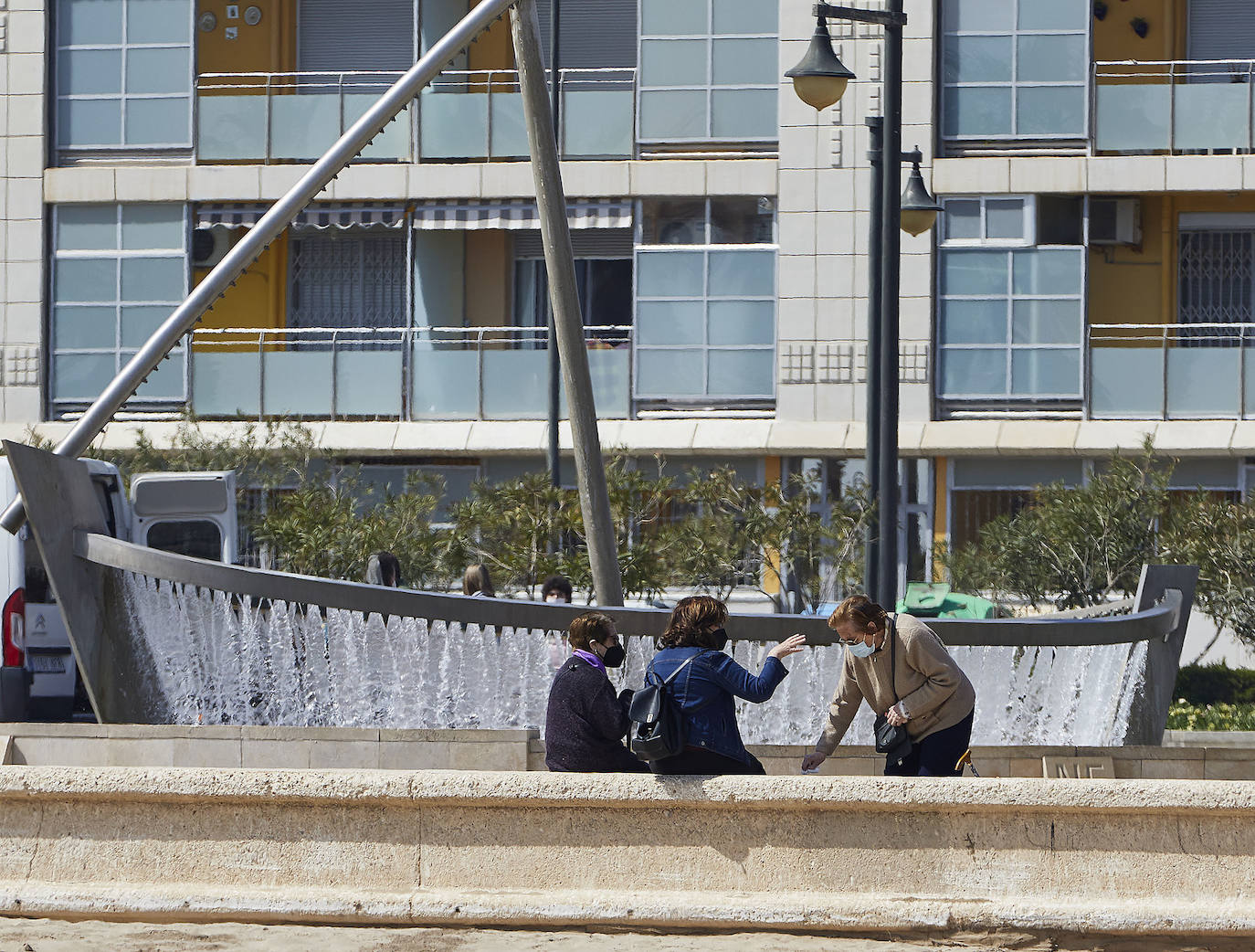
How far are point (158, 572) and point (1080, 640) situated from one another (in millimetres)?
5286

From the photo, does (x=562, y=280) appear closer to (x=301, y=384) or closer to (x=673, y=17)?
(x=673, y=17)

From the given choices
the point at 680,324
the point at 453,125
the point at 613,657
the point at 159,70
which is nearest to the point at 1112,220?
the point at 680,324

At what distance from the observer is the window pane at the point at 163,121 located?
87.6 ft

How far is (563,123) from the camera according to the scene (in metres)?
26.1

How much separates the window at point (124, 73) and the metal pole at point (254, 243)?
622 inches

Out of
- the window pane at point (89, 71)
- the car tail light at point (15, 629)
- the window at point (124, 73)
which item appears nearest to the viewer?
the car tail light at point (15, 629)

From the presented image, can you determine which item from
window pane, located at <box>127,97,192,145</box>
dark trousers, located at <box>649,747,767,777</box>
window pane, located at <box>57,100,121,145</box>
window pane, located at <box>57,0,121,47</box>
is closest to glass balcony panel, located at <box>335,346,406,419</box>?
window pane, located at <box>127,97,192,145</box>

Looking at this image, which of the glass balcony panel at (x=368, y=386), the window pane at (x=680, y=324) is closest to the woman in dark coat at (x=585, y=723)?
the window pane at (x=680, y=324)

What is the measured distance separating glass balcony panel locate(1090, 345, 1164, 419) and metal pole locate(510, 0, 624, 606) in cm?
1460

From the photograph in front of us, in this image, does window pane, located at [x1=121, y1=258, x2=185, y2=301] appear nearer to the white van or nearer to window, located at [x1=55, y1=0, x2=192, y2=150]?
window, located at [x1=55, y1=0, x2=192, y2=150]

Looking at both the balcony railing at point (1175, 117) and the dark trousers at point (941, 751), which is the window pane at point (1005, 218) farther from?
the dark trousers at point (941, 751)

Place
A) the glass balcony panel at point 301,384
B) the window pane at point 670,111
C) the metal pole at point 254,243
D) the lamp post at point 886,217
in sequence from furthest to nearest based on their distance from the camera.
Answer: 1. the glass balcony panel at point 301,384
2. the window pane at point 670,111
3. the lamp post at point 886,217
4. the metal pole at point 254,243

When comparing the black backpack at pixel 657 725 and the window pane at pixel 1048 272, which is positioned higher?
the window pane at pixel 1048 272

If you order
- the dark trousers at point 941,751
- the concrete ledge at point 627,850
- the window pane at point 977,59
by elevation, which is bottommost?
the concrete ledge at point 627,850
